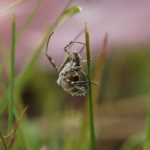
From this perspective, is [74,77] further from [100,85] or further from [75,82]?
[100,85]

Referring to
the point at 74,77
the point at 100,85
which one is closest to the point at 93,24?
the point at 100,85

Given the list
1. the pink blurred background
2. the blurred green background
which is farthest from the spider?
the pink blurred background

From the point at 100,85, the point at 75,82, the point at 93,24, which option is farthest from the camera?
Answer: the point at 93,24

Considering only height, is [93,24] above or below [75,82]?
above

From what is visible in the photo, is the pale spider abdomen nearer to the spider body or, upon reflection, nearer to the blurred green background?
the spider body

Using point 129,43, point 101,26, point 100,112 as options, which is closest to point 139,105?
point 100,112

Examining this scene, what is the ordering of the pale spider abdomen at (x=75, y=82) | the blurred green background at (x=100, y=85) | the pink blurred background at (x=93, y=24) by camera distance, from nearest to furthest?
the pale spider abdomen at (x=75, y=82)
the blurred green background at (x=100, y=85)
the pink blurred background at (x=93, y=24)

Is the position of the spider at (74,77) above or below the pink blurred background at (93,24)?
below

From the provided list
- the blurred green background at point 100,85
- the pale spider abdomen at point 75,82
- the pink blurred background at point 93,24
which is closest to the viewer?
the pale spider abdomen at point 75,82

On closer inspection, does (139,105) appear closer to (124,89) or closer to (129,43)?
(124,89)

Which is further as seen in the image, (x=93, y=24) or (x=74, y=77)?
(x=93, y=24)

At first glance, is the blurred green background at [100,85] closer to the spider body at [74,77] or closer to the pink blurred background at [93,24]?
the pink blurred background at [93,24]

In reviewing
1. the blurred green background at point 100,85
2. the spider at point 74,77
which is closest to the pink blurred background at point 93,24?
the blurred green background at point 100,85
